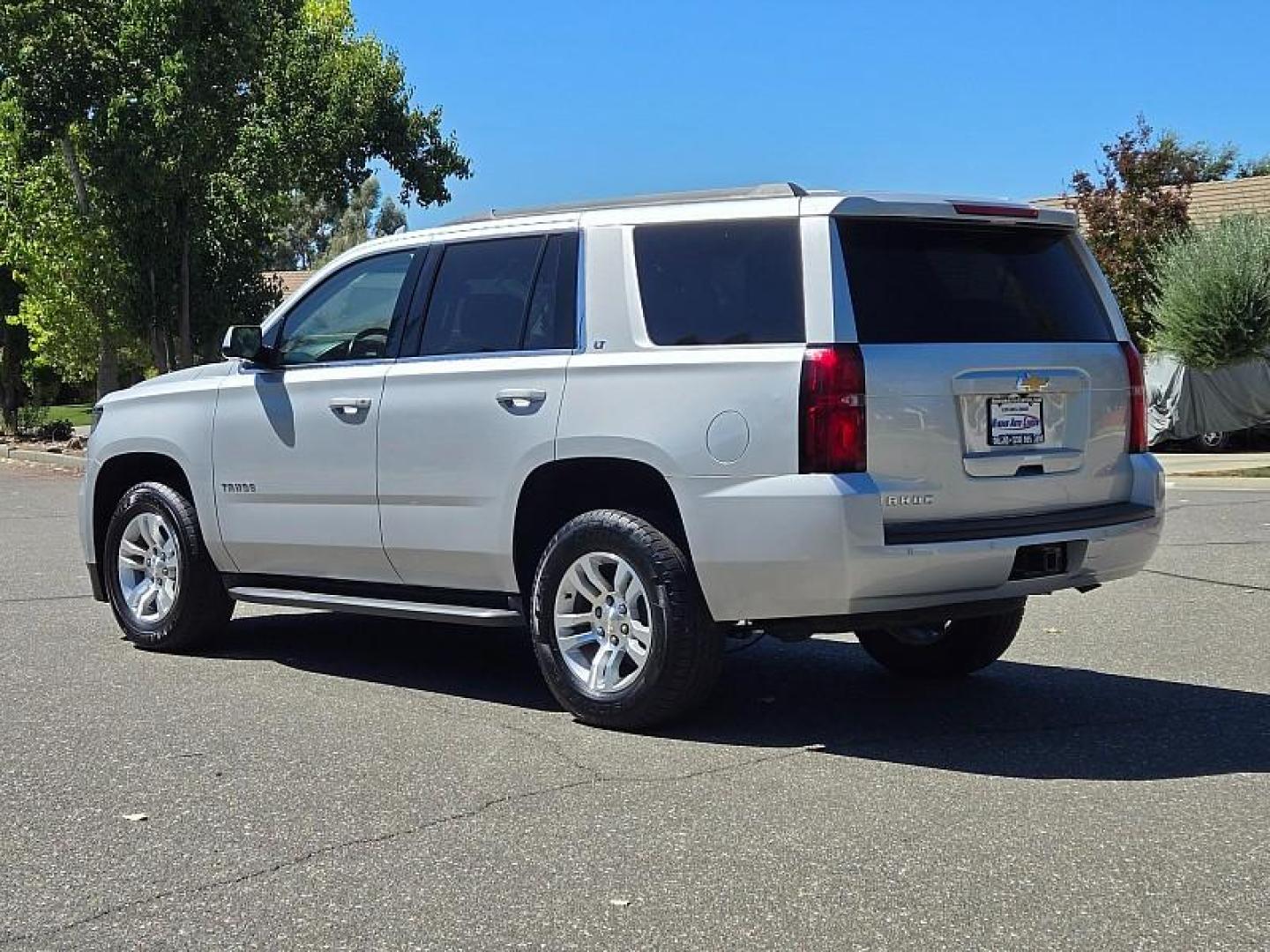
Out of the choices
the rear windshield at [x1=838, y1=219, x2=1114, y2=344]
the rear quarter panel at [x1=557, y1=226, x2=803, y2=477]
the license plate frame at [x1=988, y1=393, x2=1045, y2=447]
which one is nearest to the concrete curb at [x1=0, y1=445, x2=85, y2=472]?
the rear quarter panel at [x1=557, y1=226, x2=803, y2=477]

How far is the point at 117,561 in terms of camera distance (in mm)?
8180

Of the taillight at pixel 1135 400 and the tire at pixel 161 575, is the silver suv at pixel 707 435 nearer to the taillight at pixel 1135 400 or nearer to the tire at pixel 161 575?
the taillight at pixel 1135 400

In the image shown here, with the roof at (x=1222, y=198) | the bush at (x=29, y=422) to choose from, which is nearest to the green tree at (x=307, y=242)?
the bush at (x=29, y=422)

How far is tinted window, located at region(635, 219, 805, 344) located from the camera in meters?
5.77

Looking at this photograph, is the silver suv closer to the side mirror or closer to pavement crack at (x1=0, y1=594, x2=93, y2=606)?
the side mirror

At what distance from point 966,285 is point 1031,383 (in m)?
0.45

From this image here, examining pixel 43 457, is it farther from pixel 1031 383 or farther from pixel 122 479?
pixel 1031 383

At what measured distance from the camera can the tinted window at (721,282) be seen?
577 centimetres

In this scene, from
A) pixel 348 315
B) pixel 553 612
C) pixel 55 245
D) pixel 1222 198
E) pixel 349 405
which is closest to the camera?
A: pixel 553 612

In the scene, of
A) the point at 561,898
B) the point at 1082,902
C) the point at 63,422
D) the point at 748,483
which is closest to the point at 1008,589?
the point at 748,483

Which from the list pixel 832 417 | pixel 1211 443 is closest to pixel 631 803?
pixel 832 417

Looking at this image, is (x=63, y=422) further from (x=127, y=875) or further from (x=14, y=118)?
(x=127, y=875)

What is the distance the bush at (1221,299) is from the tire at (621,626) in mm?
18636

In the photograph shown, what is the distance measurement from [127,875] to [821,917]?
1.96 metres
